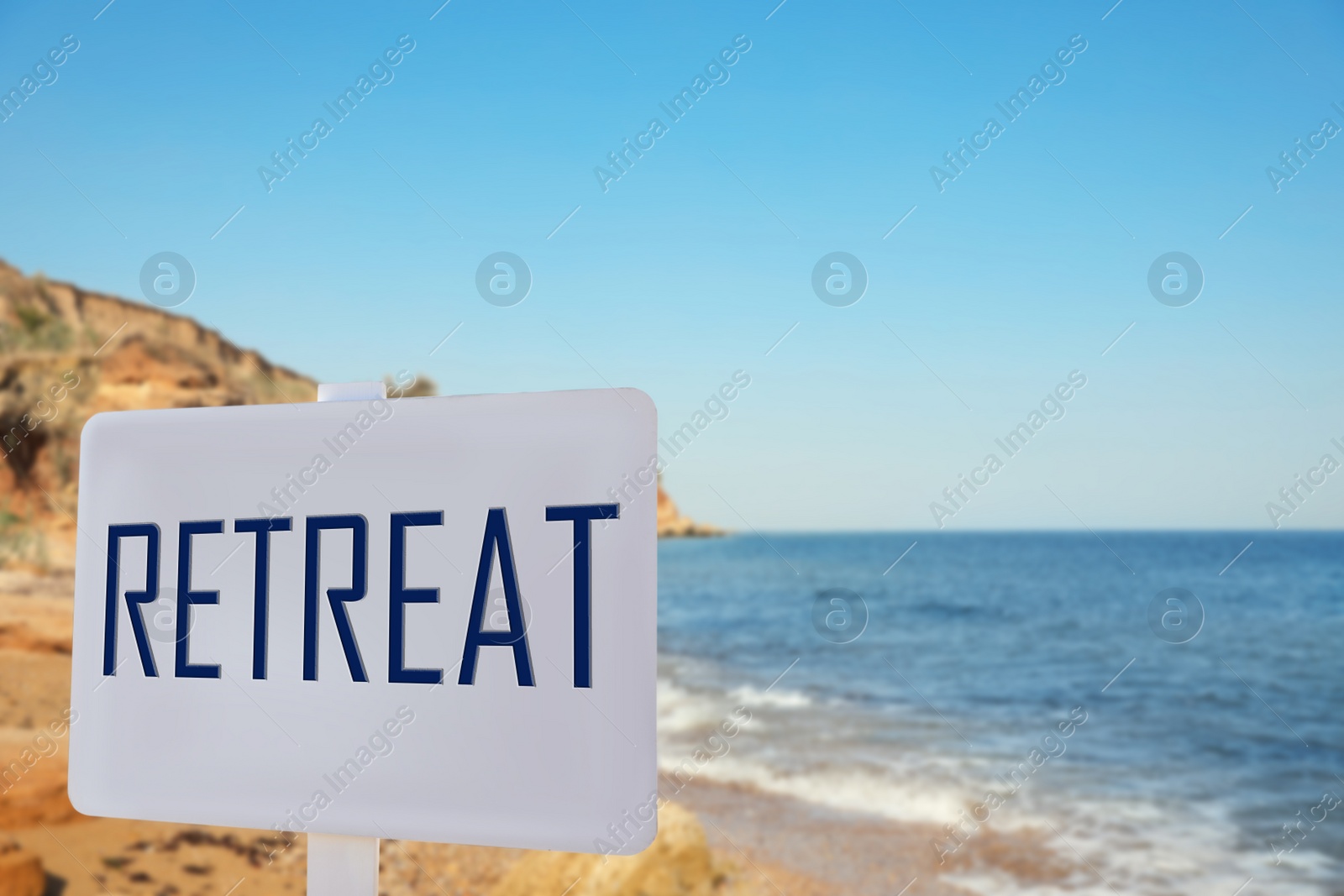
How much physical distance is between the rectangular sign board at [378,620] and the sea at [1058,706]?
7.94 m

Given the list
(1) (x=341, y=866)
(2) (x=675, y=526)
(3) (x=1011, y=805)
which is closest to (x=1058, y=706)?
(3) (x=1011, y=805)

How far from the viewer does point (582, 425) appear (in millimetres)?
1038

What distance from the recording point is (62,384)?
1275cm

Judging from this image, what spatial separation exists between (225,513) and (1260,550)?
63692mm

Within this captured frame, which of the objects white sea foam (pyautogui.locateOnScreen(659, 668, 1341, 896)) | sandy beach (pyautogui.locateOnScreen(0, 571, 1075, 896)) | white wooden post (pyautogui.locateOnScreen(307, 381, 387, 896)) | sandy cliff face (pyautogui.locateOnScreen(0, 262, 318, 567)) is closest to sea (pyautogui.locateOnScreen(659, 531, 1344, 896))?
white sea foam (pyautogui.locateOnScreen(659, 668, 1341, 896))

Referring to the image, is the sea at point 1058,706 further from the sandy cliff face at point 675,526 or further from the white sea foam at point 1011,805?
the sandy cliff face at point 675,526

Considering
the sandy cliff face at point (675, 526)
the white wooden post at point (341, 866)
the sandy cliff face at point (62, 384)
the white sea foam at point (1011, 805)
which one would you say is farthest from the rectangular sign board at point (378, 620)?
the sandy cliff face at point (675, 526)

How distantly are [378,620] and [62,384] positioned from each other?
1434cm

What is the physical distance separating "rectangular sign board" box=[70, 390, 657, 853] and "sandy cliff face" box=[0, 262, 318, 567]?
8661mm

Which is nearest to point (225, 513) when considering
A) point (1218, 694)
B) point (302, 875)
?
point (302, 875)

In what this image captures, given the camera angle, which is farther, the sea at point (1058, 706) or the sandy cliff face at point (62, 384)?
the sandy cliff face at point (62, 384)

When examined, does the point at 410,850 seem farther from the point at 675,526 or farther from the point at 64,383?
the point at 675,526

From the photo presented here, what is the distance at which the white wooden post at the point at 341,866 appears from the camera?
106 centimetres

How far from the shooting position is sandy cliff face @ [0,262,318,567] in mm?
12062
